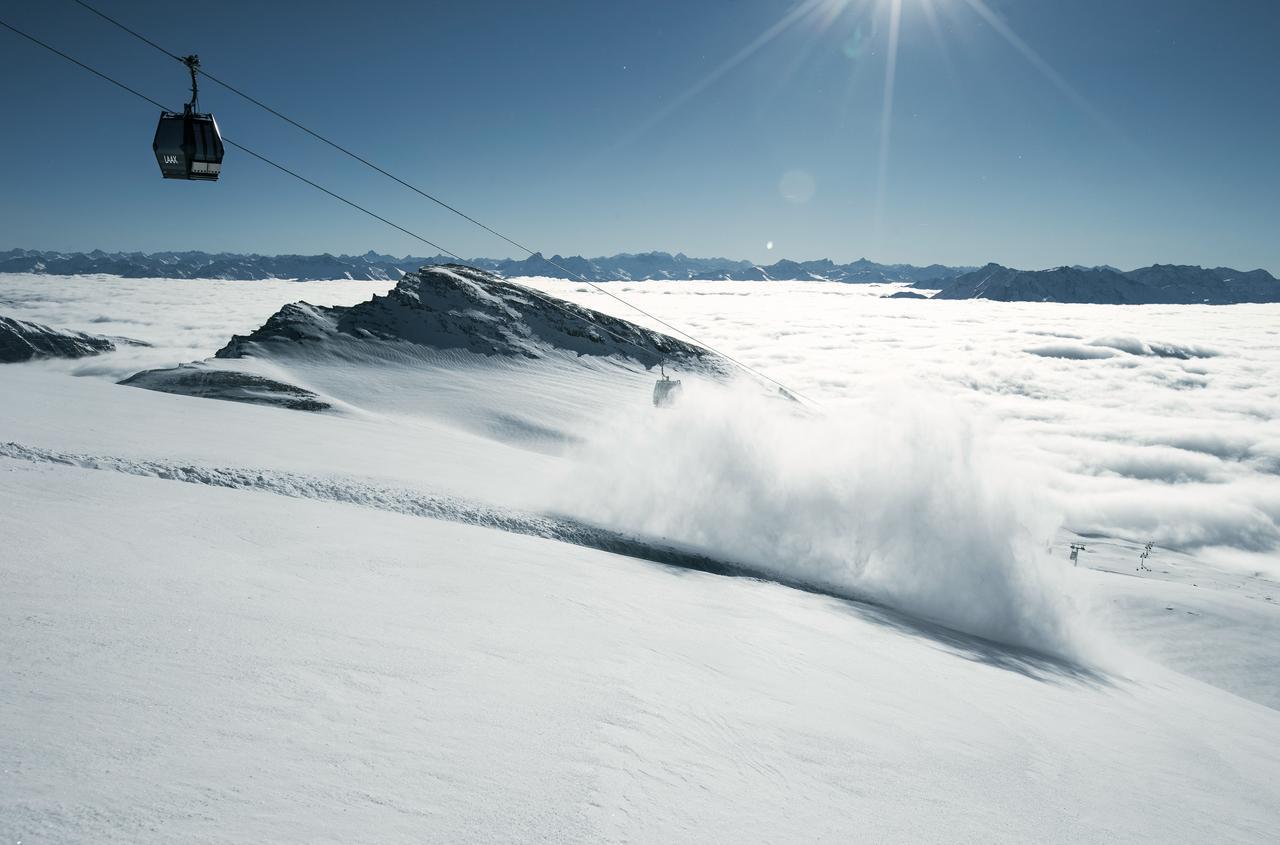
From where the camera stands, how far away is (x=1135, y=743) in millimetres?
8539

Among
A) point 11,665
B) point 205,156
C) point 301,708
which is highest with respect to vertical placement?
point 205,156

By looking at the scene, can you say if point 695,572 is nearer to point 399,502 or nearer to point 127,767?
point 399,502

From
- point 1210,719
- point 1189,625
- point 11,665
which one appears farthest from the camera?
point 1189,625

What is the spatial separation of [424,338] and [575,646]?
57.2m

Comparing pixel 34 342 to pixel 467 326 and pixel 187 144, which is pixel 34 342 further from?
pixel 187 144

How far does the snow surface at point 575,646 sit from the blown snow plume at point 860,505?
9cm

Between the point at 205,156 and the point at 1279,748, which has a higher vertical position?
the point at 205,156

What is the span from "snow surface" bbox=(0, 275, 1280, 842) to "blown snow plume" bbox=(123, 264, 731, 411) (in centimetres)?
2229

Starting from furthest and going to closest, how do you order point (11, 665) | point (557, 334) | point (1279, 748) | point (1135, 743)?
1. point (557, 334)
2. point (1279, 748)
3. point (1135, 743)
4. point (11, 665)

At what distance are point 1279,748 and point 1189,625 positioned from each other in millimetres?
18588

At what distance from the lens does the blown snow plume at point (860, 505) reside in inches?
612

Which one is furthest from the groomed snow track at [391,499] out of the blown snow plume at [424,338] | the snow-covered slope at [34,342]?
the snow-covered slope at [34,342]

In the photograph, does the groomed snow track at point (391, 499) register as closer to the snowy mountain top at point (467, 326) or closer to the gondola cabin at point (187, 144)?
the gondola cabin at point (187, 144)

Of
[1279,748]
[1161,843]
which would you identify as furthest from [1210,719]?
[1161,843]
